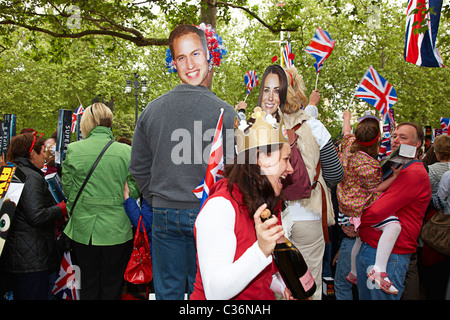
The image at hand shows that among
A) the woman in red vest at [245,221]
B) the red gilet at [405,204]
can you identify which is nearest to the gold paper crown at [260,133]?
the woman in red vest at [245,221]

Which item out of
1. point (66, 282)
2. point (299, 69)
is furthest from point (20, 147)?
point (299, 69)

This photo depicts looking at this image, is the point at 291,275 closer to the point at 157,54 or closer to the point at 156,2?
the point at 156,2

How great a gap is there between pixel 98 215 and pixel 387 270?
2.65 metres

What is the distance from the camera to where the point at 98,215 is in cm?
378

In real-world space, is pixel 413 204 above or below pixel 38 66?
below

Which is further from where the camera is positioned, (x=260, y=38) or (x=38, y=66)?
(x=260, y=38)

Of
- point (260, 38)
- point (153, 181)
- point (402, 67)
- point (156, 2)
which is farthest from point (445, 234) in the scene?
point (260, 38)

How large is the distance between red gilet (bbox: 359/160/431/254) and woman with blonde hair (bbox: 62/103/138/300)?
233 cm

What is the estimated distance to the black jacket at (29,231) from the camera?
364 cm

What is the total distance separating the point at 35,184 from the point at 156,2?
21.9 ft

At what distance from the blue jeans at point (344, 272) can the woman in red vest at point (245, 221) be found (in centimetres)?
252

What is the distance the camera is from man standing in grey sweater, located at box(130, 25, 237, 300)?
2695 millimetres

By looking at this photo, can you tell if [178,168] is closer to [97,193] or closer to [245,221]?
[245,221]

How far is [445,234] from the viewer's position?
3775 mm
